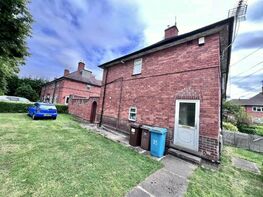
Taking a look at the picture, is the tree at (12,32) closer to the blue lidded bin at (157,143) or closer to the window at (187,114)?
Answer: the blue lidded bin at (157,143)

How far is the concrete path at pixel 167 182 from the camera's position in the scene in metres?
3.17

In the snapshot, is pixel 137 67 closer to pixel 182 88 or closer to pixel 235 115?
pixel 182 88

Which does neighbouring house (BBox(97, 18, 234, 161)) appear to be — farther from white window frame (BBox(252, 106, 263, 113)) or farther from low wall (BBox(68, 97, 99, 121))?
white window frame (BBox(252, 106, 263, 113))

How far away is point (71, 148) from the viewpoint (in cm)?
546

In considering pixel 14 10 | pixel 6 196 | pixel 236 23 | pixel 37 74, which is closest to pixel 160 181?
pixel 6 196

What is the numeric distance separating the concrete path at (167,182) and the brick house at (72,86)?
63.6ft

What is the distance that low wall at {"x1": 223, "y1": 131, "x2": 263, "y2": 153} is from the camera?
8719 millimetres

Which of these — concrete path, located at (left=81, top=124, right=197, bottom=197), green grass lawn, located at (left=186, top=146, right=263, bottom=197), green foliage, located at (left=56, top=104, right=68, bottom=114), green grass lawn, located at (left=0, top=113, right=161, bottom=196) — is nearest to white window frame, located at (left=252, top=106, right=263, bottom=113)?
green grass lawn, located at (left=186, top=146, right=263, bottom=197)

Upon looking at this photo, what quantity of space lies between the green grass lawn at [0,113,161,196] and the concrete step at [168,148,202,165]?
1.41 meters

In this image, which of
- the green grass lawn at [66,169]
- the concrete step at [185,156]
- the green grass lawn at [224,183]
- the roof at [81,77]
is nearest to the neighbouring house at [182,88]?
the concrete step at [185,156]

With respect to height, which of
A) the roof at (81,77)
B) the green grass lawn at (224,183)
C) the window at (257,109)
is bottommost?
the green grass lawn at (224,183)

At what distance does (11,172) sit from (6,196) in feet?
3.53

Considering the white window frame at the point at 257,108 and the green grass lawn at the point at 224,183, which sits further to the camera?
the white window frame at the point at 257,108

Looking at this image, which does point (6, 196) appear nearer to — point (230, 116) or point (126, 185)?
point (126, 185)
